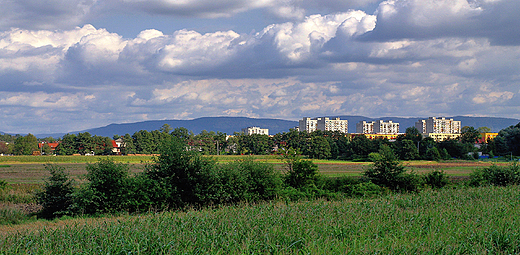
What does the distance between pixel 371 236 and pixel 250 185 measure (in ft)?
42.2

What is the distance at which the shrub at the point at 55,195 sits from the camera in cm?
1839

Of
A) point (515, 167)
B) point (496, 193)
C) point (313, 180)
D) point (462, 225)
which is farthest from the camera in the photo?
point (515, 167)

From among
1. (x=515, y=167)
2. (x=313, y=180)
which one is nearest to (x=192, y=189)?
(x=313, y=180)

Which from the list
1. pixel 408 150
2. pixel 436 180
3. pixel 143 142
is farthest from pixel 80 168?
pixel 408 150

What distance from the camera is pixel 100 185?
18.1 meters

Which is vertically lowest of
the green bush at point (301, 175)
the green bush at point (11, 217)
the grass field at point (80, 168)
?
the grass field at point (80, 168)

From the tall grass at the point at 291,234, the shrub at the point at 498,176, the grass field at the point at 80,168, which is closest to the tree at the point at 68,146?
the grass field at the point at 80,168

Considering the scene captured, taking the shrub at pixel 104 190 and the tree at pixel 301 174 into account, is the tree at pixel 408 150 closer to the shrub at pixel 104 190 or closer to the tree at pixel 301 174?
the tree at pixel 301 174

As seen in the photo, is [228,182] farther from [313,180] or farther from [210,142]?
[210,142]

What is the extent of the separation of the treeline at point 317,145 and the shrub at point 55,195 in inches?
2494

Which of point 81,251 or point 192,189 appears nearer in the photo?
point 81,251

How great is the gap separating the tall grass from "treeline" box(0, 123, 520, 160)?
71.1m

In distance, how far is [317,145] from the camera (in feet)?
377

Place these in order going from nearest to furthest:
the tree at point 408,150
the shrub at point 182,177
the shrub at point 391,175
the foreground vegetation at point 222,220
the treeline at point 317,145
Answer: the foreground vegetation at point 222,220
the shrub at point 182,177
the shrub at point 391,175
the tree at point 408,150
the treeline at point 317,145
